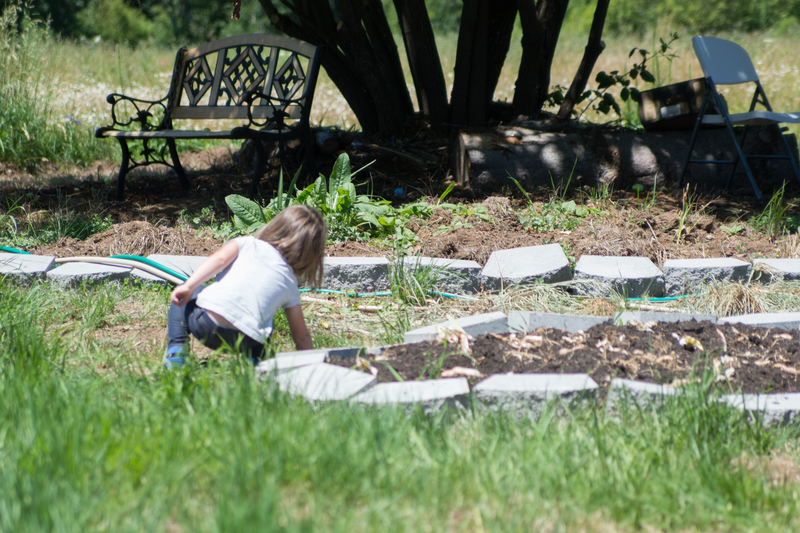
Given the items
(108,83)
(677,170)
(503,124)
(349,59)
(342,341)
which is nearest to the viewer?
(342,341)

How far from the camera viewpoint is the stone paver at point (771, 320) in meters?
2.51

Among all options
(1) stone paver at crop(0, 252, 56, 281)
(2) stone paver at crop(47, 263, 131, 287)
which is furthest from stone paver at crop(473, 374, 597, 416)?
(1) stone paver at crop(0, 252, 56, 281)

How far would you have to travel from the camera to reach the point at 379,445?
1.55m

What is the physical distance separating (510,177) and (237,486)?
3.71 m

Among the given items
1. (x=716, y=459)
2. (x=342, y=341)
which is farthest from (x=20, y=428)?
(x=716, y=459)

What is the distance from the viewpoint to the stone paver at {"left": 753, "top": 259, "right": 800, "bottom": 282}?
3.10 metres

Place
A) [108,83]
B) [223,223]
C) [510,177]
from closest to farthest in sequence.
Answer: [223,223] → [510,177] → [108,83]

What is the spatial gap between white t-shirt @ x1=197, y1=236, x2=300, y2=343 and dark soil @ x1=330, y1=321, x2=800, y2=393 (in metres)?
0.33

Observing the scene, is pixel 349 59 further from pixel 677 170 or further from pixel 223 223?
pixel 677 170

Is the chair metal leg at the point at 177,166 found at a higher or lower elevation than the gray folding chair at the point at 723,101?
lower

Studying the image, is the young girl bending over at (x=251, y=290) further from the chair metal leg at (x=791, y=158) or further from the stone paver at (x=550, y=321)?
the chair metal leg at (x=791, y=158)

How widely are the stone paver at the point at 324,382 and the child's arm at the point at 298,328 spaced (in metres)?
0.43

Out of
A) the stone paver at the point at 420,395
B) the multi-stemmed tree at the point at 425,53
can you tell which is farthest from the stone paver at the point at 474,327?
the multi-stemmed tree at the point at 425,53

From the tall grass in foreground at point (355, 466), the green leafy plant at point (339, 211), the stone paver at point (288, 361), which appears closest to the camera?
the tall grass in foreground at point (355, 466)
